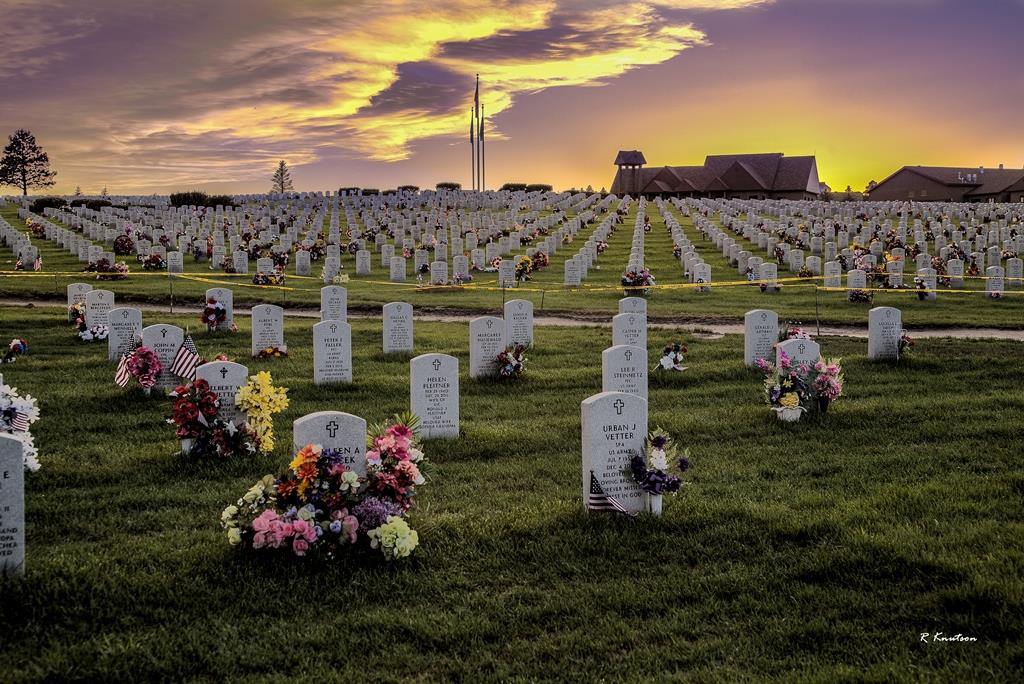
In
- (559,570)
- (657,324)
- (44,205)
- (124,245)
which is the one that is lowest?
(559,570)

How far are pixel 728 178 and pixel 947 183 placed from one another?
25.1 m

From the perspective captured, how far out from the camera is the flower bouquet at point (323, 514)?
270 inches

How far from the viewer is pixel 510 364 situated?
14586 millimetres

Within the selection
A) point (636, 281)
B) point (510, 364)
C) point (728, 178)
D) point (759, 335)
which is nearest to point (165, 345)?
point (510, 364)

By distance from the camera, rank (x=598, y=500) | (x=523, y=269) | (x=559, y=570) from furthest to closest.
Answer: (x=523, y=269), (x=598, y=500), (x=559, y=570)

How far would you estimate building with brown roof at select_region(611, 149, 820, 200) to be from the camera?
10869cm

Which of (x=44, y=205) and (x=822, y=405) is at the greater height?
(x=44, y=205)

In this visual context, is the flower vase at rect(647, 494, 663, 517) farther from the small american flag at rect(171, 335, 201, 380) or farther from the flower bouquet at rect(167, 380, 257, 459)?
the small american flag at rect(171, 335, 201, 380)

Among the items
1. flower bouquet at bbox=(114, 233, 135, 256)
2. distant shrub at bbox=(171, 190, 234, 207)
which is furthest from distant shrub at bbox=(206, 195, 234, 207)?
flower bouquet at bbox=(114, 233, 135, 256)

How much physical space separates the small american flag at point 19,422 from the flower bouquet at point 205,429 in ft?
4.63

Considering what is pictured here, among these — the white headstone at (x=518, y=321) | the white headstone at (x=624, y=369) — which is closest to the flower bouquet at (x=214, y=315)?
the white headstone at (x=518, y=321)

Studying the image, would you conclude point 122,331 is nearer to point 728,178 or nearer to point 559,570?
point 559,570

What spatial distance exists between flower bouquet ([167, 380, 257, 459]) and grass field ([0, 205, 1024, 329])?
13.8 meters

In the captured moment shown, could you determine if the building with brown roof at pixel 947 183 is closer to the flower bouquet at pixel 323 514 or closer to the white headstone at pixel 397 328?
the white headstone at pixel 397 328
